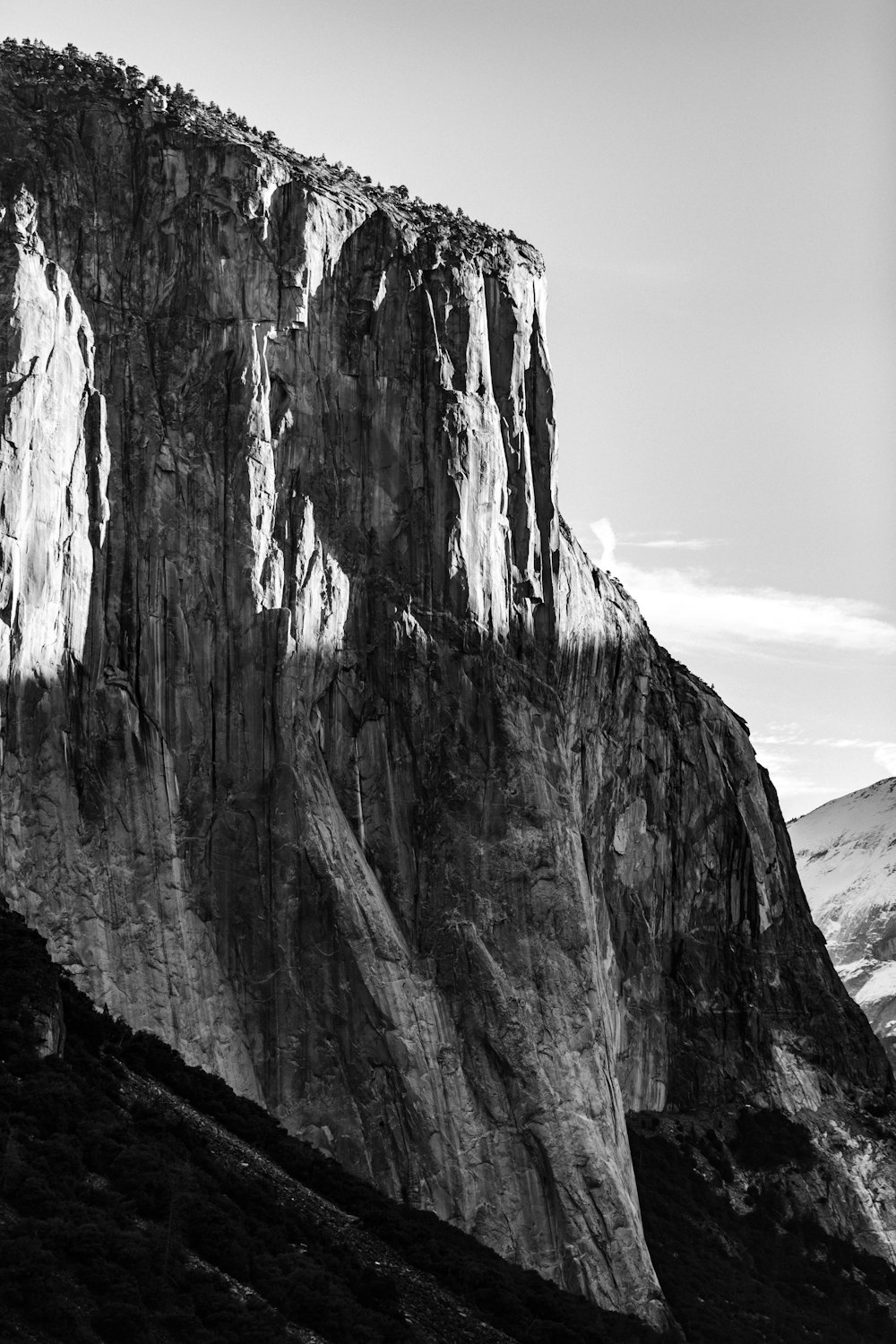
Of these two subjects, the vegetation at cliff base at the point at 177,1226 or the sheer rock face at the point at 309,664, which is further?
the sheer rock face at the point at 309,664

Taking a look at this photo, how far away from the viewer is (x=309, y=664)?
279ft

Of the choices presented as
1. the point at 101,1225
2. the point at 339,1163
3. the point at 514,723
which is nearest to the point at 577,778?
the point at 514,723

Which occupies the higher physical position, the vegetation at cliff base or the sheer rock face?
the sheer rock face

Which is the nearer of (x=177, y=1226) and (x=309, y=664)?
(x=177, y=1226)

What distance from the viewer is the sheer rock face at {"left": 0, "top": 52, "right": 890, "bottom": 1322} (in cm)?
8000

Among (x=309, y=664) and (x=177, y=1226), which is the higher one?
(x=309, y=664)

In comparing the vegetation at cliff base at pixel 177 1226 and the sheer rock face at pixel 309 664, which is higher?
the sheer rock face at pixel 309 664

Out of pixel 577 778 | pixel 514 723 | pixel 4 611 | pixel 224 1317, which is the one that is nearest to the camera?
pixel 224 1317

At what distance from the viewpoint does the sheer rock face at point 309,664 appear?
80.0 m

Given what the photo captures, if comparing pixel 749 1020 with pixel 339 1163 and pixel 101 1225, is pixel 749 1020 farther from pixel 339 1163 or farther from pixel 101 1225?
pixel 101 1225

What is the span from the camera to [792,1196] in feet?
344

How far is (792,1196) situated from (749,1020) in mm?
8370

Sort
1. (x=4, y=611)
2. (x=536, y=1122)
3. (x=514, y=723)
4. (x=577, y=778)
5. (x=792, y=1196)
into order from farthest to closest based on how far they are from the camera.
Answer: (x=792, y=1196) → (x=577, y=778) → (x=514, y=723) → (x=536, y=1122) → (x=4, y=611)

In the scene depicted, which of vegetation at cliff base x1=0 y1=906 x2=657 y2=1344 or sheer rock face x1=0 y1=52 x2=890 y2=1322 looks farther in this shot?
sheer rock face x1=0 y1=52 x2=890 y2=1322
